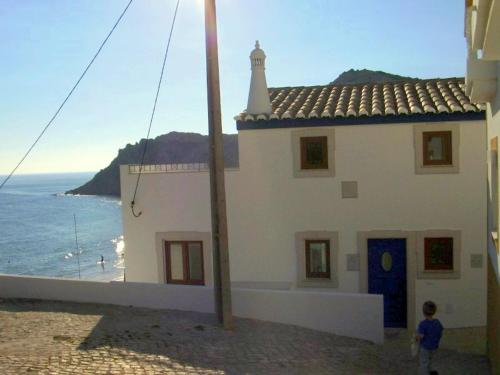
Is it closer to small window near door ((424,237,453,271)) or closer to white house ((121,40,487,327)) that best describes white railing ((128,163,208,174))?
white house ((121,40,487,327))

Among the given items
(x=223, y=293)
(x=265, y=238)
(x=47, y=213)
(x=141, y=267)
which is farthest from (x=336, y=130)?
(x=47, y=213)

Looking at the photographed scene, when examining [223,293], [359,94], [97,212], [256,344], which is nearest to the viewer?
[256,344]

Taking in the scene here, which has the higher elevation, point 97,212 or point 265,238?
point 265,238

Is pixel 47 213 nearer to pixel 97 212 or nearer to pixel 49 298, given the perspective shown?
pixel 97 212

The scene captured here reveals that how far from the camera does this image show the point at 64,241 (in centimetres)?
7869

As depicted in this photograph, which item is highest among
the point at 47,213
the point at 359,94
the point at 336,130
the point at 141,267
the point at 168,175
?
the point at 359,94

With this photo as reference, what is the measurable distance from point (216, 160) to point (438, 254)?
251 inches

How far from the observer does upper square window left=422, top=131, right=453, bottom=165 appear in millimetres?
11773

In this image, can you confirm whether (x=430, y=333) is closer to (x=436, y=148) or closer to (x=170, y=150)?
(x=436, y=148)

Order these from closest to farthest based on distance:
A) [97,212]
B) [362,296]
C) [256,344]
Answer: [256,344] < [362,296] < [97,212]

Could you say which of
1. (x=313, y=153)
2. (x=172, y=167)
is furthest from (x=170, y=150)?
(x=313, y=153)

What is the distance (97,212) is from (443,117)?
10903 cm

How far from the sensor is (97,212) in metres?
113

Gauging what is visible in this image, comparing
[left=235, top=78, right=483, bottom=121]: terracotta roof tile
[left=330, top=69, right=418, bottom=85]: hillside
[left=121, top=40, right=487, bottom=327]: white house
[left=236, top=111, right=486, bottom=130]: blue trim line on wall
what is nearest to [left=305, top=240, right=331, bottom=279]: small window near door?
[left=121, top=40, right=487, bottom=327]: white house
